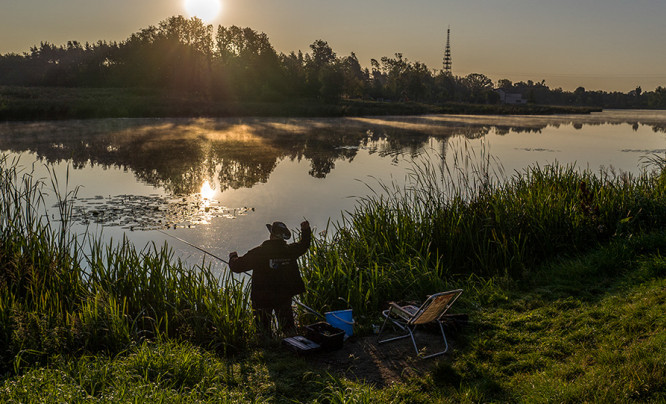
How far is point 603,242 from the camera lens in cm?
919

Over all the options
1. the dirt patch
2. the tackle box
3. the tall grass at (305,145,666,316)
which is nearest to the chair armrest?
the dirt patch

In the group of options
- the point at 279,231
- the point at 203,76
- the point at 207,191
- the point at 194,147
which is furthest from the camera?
the point at 203,76

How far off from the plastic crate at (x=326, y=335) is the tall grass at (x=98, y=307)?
0.86 m

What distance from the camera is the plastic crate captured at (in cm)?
575

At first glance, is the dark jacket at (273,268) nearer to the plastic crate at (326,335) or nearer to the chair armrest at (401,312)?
the plastic crate at (326,335)

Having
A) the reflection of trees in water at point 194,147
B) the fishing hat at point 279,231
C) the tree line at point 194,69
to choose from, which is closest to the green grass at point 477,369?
the fishing hat at point 279,231

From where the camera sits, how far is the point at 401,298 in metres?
7.45

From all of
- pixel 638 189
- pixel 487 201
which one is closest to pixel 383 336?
pixel 487 201

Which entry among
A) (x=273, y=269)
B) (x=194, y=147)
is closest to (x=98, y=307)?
(x=273, y=269)

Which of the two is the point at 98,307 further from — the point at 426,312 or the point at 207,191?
the point at 207,191

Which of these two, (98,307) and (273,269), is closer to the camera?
(98,307)

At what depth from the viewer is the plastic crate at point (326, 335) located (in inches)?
226

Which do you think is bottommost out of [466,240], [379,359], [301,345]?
[379,359]

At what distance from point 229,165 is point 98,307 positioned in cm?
1621
